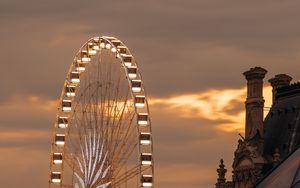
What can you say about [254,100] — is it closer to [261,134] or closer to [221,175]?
[261,134]

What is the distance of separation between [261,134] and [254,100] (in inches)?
115

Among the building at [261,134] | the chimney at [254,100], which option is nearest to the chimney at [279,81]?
the building at [261,134]

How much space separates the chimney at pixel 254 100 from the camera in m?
94.8

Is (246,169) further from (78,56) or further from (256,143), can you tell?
(78,56)

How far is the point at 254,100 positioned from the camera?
9525 cm

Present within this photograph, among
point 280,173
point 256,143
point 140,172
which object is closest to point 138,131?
point 140,172

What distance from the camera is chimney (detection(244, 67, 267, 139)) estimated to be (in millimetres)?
94750

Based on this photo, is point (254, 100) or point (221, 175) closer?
point (254, 100)

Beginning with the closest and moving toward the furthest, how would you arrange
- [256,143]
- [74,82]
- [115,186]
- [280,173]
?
[280,173] → [115,186] → [256,143] → [74,82]

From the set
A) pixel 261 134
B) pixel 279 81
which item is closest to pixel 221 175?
pixel 261 134

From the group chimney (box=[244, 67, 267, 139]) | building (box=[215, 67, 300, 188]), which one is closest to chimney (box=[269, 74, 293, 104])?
building (box=[215, 67, 300, 188])

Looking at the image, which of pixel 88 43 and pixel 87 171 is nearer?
pixel 87 171

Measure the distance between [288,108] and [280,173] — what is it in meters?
51.6

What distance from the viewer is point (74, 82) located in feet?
320
